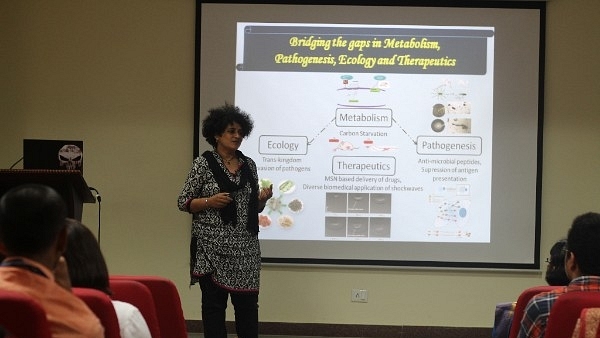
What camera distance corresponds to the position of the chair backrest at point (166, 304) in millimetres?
2443

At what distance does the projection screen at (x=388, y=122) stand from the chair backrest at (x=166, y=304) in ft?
9.37

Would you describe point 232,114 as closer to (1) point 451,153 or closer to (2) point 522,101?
(1) point 451,153

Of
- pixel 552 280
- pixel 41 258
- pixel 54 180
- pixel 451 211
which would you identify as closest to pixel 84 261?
pixel 41 258

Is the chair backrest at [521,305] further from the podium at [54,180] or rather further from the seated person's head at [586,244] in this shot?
the podium at [54,180]

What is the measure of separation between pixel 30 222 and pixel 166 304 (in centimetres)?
100

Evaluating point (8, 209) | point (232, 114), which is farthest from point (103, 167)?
point (8, 209)

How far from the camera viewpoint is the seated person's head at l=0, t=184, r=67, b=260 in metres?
1.52

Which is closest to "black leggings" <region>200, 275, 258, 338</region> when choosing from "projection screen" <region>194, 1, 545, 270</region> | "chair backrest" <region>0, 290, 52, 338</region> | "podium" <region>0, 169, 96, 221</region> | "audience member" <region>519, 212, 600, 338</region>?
"podium" <region>0, 169, 96, 221</region>

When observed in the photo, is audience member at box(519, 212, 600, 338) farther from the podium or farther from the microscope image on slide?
the microscope image on slide

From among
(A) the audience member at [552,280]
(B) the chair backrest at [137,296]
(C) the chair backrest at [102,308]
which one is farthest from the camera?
(A) the audience member at [552,280]

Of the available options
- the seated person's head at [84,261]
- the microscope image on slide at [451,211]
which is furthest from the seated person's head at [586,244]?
the microscope image on slide at [451,211]

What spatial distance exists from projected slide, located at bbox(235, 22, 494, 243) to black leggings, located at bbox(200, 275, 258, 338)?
1393 mm

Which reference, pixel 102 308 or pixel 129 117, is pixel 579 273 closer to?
pixel 102 308

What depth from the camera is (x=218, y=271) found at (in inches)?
153
